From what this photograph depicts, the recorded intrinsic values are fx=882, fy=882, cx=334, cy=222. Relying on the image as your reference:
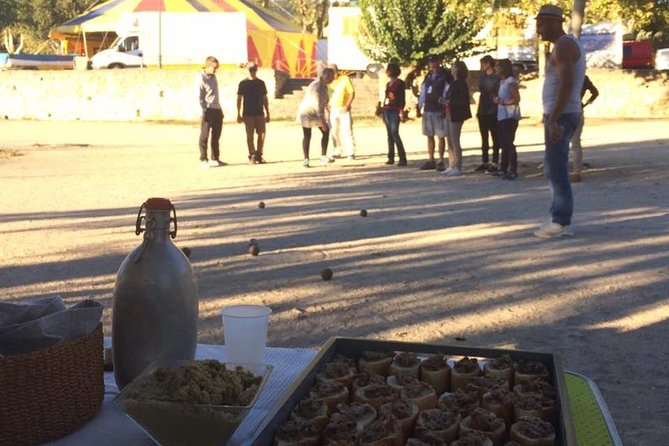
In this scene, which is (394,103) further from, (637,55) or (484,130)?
(637,55)

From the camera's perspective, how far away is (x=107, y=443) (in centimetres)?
198

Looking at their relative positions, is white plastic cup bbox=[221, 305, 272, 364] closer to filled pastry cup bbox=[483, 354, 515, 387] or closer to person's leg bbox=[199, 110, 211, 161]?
filled pastry cup bbox=[483, 354, 515, 387]

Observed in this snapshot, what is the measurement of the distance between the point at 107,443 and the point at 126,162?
49.7 feet

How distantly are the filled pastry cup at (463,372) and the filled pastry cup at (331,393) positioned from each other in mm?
290

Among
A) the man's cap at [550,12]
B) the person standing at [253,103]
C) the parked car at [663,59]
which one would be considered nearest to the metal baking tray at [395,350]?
the man's cap at [550,12]

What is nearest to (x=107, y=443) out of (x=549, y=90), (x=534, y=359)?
(x=534, y=359)

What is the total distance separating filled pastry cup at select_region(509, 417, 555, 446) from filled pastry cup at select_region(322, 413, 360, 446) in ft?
1.06

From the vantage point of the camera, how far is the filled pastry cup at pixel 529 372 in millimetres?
2137

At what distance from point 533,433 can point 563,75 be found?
6001 mm

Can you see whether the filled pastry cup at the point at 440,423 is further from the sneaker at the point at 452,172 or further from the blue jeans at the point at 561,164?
the sneaker at the point at 452,172

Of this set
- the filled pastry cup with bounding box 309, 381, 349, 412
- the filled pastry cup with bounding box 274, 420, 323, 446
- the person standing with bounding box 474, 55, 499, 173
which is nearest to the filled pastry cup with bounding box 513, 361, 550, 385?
the filled pastry cup with bounding box 309, 381, 349, 412

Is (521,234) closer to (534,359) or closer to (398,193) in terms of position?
(398,193)

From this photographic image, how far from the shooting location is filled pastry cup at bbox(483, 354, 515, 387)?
217 cm

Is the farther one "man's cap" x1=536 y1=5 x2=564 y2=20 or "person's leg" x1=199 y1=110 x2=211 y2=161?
"person's leg" x1=199 y1=110 x2=211 y2=161
